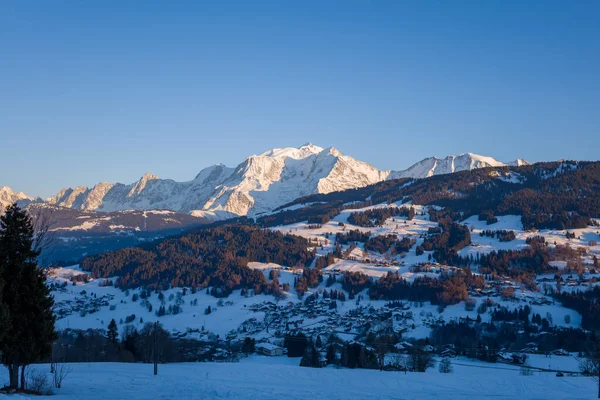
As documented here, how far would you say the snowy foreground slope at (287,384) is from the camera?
119 feet

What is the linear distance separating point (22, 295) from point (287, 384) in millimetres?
22902

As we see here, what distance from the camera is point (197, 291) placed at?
181500 mm

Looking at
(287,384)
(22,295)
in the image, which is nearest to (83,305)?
(287,384)

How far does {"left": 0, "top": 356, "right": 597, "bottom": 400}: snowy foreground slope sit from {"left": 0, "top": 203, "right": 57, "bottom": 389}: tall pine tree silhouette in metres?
3.47

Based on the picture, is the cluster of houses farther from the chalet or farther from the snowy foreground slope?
the snowy foreground slope

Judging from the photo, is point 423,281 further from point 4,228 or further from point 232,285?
point 4,228

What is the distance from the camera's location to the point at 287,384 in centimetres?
4469

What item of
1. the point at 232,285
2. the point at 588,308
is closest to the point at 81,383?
the point at 588,308

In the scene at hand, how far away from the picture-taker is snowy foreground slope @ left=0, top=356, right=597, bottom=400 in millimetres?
36406

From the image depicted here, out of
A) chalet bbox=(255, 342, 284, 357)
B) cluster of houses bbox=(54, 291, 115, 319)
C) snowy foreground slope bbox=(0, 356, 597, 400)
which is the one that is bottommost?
chalet bbox=(255, 342, 284, 357)

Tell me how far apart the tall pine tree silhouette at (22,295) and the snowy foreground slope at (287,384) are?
137 inches

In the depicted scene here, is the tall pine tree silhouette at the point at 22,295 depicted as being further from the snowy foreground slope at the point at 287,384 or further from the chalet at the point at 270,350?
the chalet at the point at 270,350

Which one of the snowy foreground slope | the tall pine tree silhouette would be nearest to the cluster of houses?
the snowy foreground slope

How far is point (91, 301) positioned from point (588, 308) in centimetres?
13688
